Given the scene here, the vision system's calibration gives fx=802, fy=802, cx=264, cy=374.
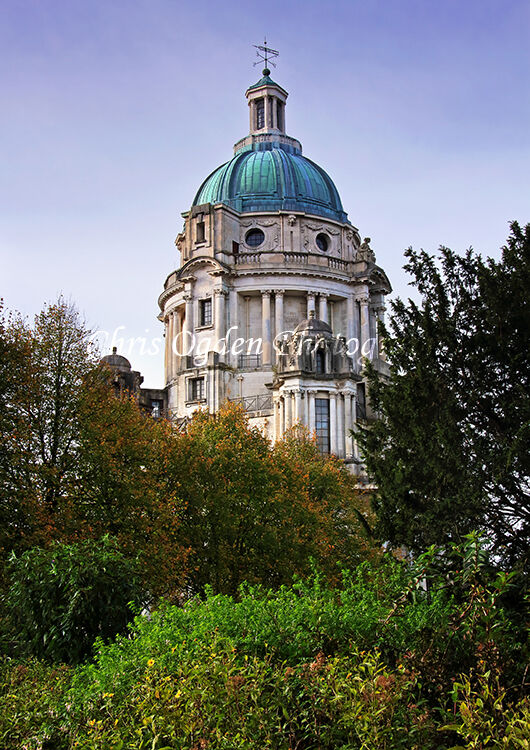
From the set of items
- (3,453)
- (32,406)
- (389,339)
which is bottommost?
(3,453)

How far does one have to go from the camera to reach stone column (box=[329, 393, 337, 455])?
47.0m

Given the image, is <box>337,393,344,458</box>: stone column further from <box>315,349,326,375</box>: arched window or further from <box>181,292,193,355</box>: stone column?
<box>181,292,193,355</box>: stone column

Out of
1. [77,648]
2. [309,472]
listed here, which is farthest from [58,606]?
[309,472]

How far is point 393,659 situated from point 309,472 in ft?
92.2

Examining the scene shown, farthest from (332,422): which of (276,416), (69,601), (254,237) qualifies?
(69,601)

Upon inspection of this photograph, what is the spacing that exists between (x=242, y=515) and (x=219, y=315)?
30.9 m

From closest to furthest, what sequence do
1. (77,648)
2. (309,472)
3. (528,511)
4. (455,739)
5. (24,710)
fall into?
(455,739) → (24,710) → (77,648) → (528,511) → (309,472)

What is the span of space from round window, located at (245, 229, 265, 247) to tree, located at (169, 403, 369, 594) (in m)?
31.1

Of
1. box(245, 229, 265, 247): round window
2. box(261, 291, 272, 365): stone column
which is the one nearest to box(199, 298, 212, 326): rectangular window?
box(261, 291, 272, 365): stone column

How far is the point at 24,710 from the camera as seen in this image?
9.00 meters

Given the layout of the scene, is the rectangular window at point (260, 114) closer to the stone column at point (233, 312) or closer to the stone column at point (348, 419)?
the stone column at point (233, 312)

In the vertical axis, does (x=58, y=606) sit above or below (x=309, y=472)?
below

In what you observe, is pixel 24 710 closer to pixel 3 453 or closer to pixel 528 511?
pixel 528 511

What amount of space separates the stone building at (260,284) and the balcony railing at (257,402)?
2.9 inches
